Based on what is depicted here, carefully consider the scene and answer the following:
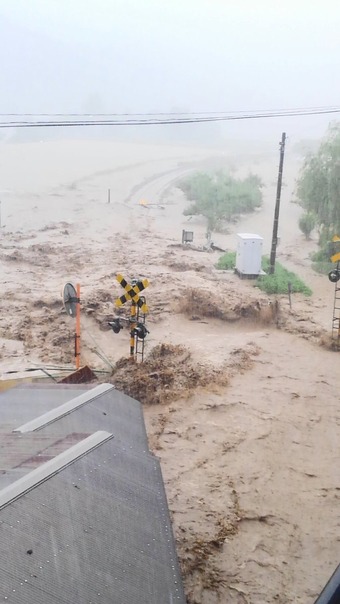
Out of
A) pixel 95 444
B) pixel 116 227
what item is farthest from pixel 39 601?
pixel 116 227

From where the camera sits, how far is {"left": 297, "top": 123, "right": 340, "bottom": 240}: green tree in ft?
76.4

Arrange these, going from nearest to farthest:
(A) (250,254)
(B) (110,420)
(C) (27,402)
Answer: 1. (B) (110,420)
2. (C) (27,402)
3. (A) (250,254)

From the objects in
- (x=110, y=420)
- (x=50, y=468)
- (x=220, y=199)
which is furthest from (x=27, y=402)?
(x=220, y=199)

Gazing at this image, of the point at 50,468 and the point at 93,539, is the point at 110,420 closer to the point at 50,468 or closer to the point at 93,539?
the point at 50,468

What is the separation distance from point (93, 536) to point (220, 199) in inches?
1347

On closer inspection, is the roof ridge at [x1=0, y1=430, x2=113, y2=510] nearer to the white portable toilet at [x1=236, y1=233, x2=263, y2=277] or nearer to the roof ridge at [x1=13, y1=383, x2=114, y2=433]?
the roof ridge at [x1=13, y1=383, x2=114, y2=433]

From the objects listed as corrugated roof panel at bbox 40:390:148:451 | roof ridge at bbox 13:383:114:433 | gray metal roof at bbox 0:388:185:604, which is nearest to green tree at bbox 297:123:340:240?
corrugated roof panel at bbox 40:390:148:451

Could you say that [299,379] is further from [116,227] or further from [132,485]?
[116,227]

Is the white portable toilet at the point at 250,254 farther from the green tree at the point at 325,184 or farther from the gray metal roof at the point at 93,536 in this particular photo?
the gray metal roof at the point at 93,536

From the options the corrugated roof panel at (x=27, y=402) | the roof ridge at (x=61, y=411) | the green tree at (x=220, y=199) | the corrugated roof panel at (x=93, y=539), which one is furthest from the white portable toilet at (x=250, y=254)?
the corrugated roof panel at (x=93, y=539)

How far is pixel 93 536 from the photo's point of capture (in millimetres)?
Answer: 4043

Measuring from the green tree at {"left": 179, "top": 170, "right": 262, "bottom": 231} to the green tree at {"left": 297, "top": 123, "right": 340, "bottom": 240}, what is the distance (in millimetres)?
9469

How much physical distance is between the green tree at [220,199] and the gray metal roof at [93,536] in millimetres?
29141

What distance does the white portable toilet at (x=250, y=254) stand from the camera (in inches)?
797
